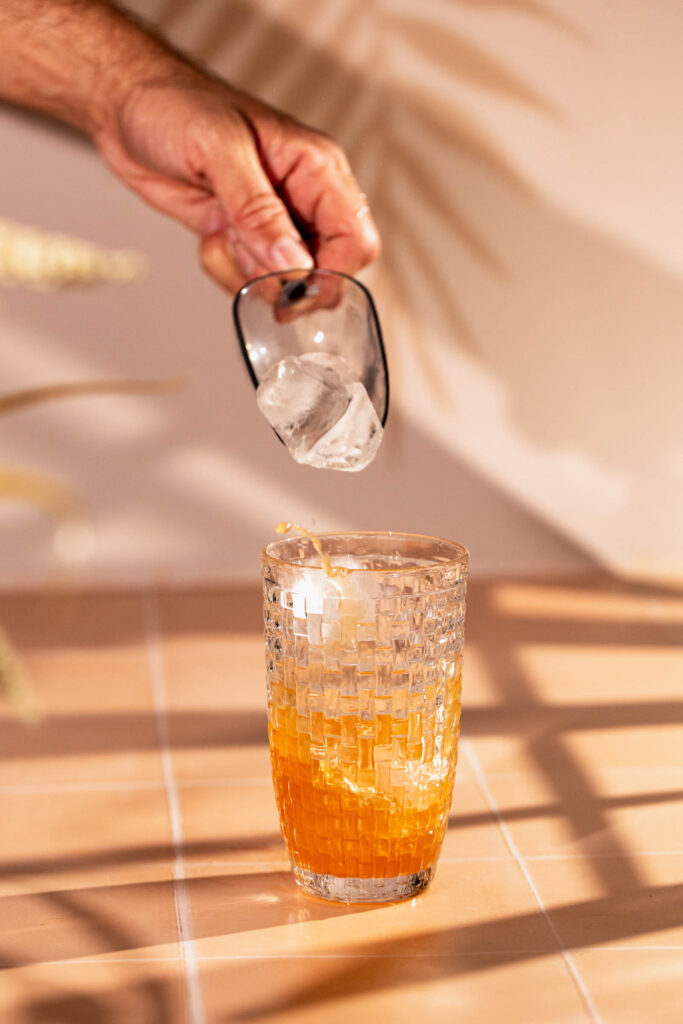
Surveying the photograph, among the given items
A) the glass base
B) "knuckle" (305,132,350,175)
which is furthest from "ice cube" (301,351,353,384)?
the glass base

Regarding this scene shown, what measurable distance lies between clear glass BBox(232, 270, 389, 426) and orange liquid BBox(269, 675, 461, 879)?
36 centimetres

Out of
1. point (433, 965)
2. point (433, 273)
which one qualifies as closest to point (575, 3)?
point (433, 273)

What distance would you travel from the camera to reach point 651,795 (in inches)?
58.4

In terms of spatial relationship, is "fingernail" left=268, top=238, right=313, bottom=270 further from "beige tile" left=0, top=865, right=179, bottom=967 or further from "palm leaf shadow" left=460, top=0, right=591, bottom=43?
"palm leaf shadow" left=460, top=0, right=591, bottom=43

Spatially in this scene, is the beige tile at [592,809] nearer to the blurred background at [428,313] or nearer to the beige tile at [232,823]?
the beige tile at [232,823]

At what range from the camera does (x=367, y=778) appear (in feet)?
3.67

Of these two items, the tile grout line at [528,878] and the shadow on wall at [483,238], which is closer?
the tile grout line at [528,878]

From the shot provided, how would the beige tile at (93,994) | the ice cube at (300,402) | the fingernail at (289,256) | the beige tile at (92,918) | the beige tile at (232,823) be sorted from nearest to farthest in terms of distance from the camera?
the beige tile at (93,994), the beige tile at (92,918), the ice cube at (300,402), the beige tile at (232,823), the fingernail at (289,256)

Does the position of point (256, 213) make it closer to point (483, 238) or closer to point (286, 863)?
point (286, 863)

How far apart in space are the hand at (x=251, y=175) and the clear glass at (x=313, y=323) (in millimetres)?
84

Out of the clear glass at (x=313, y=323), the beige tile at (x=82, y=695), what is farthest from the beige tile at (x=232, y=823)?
the clear glass at (x=313, y=323)

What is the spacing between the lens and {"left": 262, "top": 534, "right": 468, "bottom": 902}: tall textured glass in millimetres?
1110

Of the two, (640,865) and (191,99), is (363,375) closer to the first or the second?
(191,99)

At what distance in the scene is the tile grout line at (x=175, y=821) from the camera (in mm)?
1029
